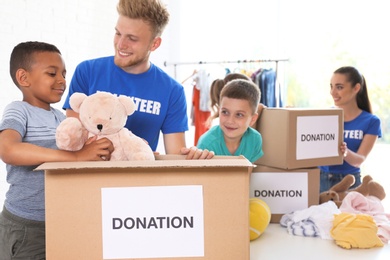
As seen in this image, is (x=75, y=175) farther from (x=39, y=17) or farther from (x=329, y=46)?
(x=329, y=46)

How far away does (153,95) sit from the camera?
1.55 meters

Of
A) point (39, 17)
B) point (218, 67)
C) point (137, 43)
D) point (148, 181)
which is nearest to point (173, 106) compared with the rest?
point (137, 43)

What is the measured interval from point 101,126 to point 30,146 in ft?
Result: 0.52

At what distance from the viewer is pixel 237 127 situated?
180 cm

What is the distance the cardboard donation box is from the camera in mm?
858

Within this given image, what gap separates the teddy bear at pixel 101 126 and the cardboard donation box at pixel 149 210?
0.49 ft

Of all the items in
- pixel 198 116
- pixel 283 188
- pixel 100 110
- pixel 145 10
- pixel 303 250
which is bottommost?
pixel 303 250

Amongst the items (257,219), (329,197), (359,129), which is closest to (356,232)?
(257,219)

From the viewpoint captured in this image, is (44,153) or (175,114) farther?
(175,114)

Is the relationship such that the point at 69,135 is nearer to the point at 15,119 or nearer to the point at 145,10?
the point at 15,119

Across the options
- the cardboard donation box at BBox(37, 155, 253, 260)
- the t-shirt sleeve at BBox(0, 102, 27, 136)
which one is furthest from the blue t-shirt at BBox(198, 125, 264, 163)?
the cardboard donation box at BBox(37, 155, 253, 260)

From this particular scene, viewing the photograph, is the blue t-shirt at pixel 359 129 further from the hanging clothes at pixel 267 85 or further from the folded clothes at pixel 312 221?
the hanging clothes at pixel 267 85

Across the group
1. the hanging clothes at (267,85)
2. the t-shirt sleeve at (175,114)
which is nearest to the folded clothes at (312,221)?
the t-shirt sleeve at (175,114)

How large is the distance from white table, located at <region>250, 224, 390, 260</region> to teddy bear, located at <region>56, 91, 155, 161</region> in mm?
495
